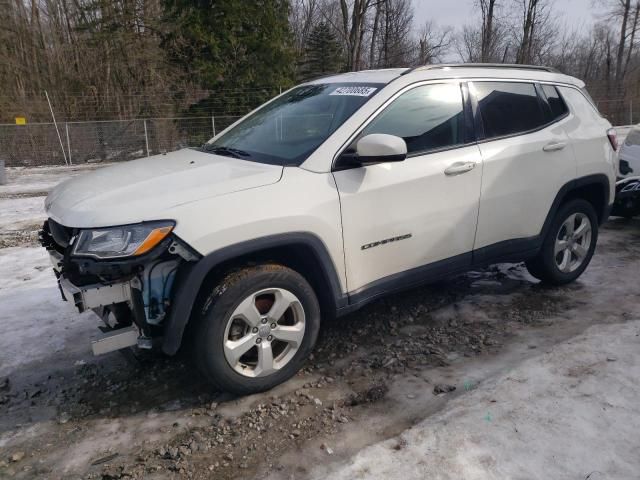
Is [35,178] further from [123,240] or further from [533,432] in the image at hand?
[533,432]

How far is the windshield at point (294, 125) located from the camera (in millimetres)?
3182

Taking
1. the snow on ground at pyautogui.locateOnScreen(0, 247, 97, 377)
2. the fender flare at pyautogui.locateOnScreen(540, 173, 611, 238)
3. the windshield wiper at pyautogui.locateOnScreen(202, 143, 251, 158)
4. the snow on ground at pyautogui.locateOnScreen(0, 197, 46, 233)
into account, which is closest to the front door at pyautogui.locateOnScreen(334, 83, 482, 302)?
the windshield wiper at pyautogui.locateOnScreen(202, 143, 251, 158)

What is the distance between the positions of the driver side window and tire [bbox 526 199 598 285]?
1.32 m

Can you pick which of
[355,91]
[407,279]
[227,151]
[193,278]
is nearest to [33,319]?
[227,151]

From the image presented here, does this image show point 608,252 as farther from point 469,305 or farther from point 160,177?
point 160,177

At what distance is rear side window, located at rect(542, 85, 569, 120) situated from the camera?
4.16 m

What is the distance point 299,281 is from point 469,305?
186cm

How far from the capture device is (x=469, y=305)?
13.6 feet

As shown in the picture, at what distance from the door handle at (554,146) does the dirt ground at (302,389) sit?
1.23 meters

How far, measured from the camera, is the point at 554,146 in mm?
3994

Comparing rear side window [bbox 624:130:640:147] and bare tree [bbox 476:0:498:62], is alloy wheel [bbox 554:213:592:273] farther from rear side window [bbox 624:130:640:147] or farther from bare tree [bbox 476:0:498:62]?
bare tree [bbox 476:0:498:62]

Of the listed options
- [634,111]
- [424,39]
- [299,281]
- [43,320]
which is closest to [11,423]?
[43,320]

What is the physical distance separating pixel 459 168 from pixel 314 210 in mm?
1190

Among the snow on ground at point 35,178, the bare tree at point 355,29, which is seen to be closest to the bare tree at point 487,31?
the bare tree at point 355,29
